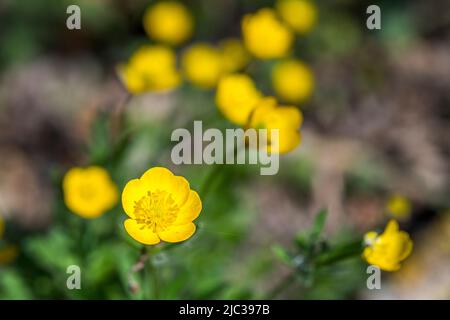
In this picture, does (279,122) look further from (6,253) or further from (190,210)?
(6,253)

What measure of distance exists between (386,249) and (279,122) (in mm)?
673

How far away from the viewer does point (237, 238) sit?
10.9 ft

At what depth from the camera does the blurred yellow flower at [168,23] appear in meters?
4.30

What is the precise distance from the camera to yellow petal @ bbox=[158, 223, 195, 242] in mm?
2203

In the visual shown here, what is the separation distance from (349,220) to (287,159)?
56cm


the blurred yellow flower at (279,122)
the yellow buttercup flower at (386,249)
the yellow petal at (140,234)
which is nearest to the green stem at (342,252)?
the yellow buttercup flower at (386,249)

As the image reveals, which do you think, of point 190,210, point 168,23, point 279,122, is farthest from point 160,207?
point 168,23

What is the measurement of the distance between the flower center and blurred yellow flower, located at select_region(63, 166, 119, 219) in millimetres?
594

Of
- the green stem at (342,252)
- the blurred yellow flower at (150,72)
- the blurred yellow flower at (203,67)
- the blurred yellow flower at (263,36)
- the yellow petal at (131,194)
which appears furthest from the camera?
the blurred yellow flower at (203,67)

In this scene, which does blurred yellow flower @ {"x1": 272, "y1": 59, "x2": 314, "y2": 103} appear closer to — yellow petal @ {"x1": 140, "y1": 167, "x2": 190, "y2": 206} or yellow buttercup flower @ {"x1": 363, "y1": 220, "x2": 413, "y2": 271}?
yellow buttercup flower @ {"x1": 363, "y1": 220, "x2": 413, "y2": 271}

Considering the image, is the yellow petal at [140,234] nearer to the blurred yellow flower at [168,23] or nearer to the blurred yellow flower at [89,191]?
the blurred yellow flower at [89,191]

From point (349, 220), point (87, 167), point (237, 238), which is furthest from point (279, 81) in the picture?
point (87, 167)

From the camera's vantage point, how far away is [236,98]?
119 inches

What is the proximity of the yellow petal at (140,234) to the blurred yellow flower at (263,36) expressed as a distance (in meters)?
1.49
